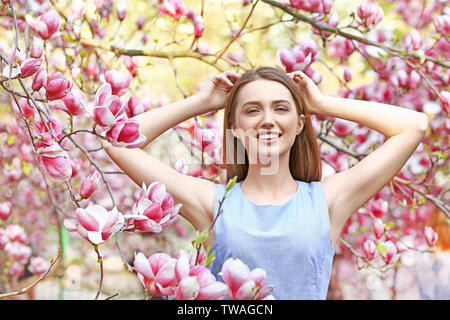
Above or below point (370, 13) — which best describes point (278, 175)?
below

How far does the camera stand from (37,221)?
3.65 meters

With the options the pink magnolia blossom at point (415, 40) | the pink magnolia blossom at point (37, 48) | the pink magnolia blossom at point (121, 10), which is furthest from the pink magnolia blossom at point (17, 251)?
the pink magnolia blossom at point (415, 40)

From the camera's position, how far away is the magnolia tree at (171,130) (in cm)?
97

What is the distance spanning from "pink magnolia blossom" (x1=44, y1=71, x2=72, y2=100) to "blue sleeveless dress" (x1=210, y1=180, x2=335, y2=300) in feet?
1.45

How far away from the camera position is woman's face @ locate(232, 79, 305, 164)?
4.08 ft

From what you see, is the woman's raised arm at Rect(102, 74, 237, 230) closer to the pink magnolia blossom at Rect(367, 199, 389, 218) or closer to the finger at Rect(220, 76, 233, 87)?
the finger at Rect(220, 76, 233, 87)

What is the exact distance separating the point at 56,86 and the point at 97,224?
0.28 metres

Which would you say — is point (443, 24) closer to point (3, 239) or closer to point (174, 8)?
point (174, 8)

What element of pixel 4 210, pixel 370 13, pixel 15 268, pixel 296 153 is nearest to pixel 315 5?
pixel 370 13

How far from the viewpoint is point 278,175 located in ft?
4.22

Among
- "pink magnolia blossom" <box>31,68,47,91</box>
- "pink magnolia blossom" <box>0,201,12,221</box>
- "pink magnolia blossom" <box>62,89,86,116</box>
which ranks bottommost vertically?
"pink magnolia blossom" <box>0,201,12,221</box>

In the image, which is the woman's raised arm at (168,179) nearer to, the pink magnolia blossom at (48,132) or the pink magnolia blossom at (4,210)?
the pink magnolia blossom at (48,132)

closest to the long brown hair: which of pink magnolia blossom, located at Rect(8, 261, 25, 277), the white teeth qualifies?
the white teeth
